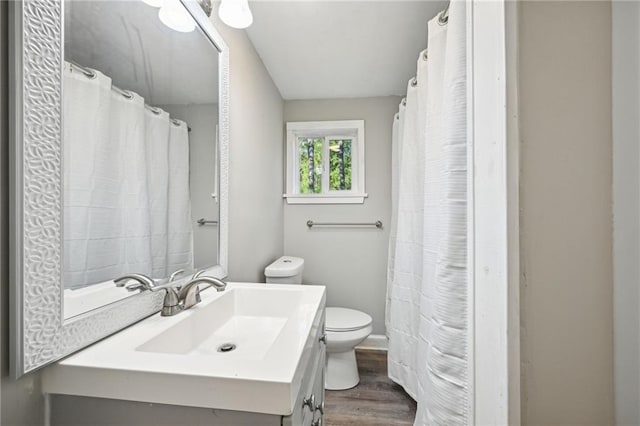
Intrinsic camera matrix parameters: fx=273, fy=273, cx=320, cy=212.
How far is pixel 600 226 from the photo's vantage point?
424mm

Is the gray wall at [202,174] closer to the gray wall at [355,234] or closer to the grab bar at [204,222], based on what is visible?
the grab bar at [204,222]

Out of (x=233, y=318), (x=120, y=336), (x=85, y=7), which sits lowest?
(x=233, y=318)

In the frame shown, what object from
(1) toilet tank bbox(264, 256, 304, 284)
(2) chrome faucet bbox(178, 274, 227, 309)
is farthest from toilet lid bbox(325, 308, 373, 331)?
(2) chrome faucet bbox(178, 274, 227, 309)

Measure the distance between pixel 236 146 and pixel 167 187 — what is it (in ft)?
1.88

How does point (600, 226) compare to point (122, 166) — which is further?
point (122, 166)

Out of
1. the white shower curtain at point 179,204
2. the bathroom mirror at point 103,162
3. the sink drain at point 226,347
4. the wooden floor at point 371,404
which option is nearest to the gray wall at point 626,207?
the sink drain at point 226,347

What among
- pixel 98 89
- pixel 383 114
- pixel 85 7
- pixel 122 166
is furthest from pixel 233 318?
pixel 383 114

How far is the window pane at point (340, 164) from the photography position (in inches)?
98.6

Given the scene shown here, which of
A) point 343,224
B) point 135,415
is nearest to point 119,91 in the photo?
point 135,415

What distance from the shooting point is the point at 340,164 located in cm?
253

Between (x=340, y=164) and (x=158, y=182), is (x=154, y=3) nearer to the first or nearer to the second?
(x=158, y=182)

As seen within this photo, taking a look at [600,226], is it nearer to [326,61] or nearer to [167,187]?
[167,187]

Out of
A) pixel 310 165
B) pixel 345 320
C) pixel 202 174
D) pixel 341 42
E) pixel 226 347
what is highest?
pixel 341 42

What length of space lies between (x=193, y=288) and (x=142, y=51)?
2.43 feet
